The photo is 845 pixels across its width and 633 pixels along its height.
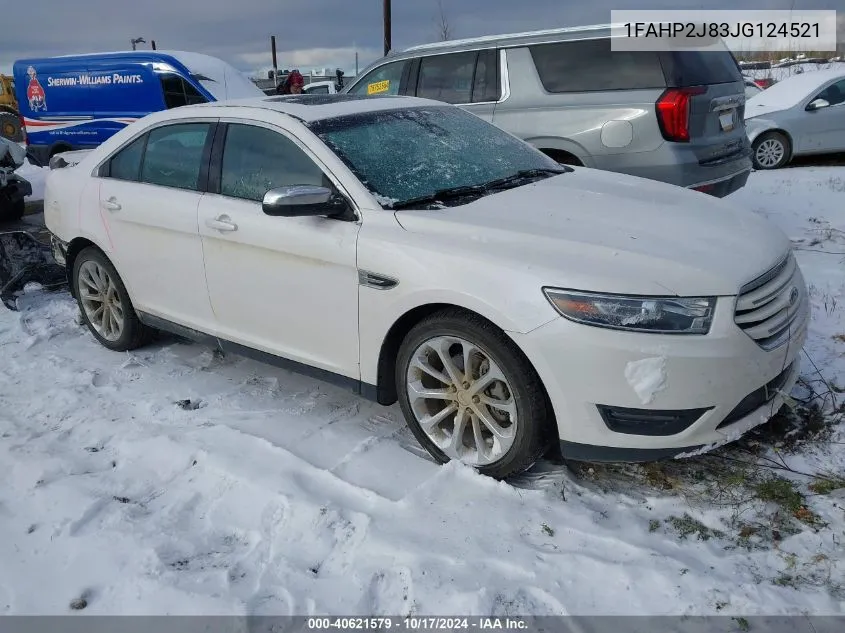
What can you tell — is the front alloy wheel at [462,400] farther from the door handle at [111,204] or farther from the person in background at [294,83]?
the person in background at [294,83]

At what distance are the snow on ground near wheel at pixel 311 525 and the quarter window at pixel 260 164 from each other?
1.19 metres

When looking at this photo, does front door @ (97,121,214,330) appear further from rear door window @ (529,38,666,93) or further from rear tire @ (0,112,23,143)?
rear tire @ (0,112,23,143)

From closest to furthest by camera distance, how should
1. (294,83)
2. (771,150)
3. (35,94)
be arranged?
(771,150) < (35,94) < (294,83)

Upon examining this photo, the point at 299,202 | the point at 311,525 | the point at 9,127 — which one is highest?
the point at 299,202

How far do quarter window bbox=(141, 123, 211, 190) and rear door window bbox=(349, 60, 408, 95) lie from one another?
11.2 feet

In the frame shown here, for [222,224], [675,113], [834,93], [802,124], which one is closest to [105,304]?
[222,224]

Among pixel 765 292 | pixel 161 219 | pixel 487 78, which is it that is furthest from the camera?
pixel 487 78

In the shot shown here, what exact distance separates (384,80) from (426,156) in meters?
4.33

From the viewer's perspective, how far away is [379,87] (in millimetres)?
7629

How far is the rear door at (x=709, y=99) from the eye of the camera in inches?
224

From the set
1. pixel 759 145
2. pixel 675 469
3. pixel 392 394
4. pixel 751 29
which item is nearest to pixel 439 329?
pixel 392 394

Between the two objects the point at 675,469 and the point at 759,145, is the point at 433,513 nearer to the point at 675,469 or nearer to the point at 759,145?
the point at 675,469

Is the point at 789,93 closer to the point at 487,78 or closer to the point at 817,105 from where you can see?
the point at 817,105

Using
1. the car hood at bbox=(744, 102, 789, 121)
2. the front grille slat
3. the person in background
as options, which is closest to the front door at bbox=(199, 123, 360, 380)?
the front grille slat
